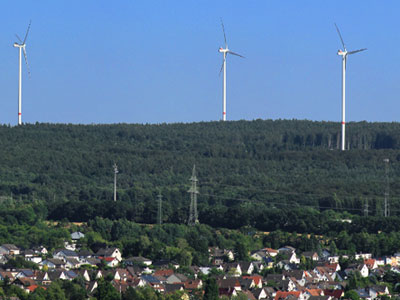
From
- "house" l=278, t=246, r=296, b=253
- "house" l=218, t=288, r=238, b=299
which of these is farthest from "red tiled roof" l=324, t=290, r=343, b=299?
"house" l=278, t=246, r=296, b=253

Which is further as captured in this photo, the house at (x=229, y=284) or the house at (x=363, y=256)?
the house at (x=363, y=256)

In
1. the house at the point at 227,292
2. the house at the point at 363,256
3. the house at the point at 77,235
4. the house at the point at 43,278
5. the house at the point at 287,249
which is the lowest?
the house at the point at 227,292

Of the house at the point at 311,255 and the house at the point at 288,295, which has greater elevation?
the house at the point at 311,255

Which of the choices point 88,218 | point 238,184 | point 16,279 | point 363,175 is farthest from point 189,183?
point 16,279

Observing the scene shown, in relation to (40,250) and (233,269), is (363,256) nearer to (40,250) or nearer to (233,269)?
(233,269)

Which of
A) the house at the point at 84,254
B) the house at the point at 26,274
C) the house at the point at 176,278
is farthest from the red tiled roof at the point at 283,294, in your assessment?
the house at the point at 84,254

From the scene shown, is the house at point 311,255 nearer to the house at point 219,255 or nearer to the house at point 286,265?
the house at point 286,265

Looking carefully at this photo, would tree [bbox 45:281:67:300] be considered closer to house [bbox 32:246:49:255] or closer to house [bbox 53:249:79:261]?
house [bbox 53:249:79:261]
